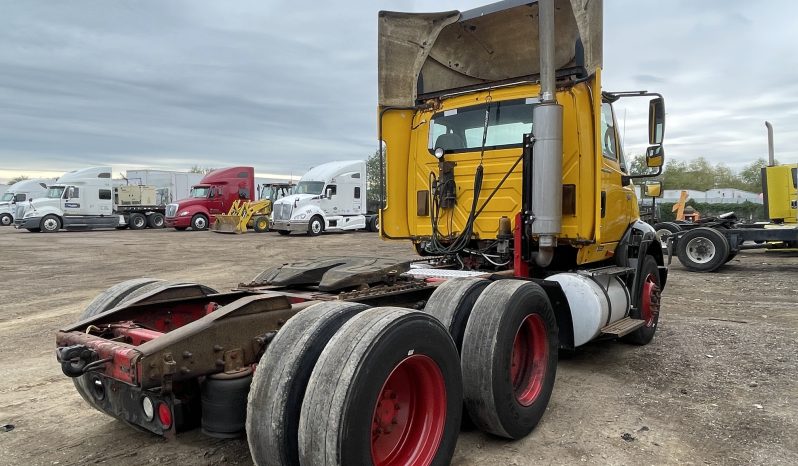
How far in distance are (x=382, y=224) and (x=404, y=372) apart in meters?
3.27

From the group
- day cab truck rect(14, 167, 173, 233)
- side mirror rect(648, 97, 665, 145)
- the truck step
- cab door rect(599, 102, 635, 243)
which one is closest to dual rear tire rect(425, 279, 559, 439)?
the truck step

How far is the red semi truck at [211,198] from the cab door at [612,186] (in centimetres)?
2815

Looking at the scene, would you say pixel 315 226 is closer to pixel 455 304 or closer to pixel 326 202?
pixel 326 202

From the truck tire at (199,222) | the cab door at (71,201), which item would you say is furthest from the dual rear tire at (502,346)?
the cab door at (71,201)

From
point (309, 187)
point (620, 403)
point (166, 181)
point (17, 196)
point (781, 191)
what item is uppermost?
point (166, 181)

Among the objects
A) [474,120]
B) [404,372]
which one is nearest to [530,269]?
[474,120]

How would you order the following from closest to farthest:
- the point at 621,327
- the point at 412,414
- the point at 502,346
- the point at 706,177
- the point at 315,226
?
the point at 412,414 < the point at 502,346 < the point at 621,327 < the point at 315,226 < the point at 706,177

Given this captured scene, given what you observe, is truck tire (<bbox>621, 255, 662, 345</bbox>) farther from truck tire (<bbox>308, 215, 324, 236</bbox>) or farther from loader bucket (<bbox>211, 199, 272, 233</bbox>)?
loader bucket (<bbox>211, 199, 272, 233</bbox>)

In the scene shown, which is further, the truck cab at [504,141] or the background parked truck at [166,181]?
the background parked truck at [166,181]

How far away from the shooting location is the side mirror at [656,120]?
5.52 m

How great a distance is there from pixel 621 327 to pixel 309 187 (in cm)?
2232

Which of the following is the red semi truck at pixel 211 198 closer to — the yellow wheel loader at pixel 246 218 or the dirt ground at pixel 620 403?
the yellow wheel loader at pixel 246 218

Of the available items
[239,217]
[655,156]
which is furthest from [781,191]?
[239,217]

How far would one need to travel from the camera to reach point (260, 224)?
2908 cm
